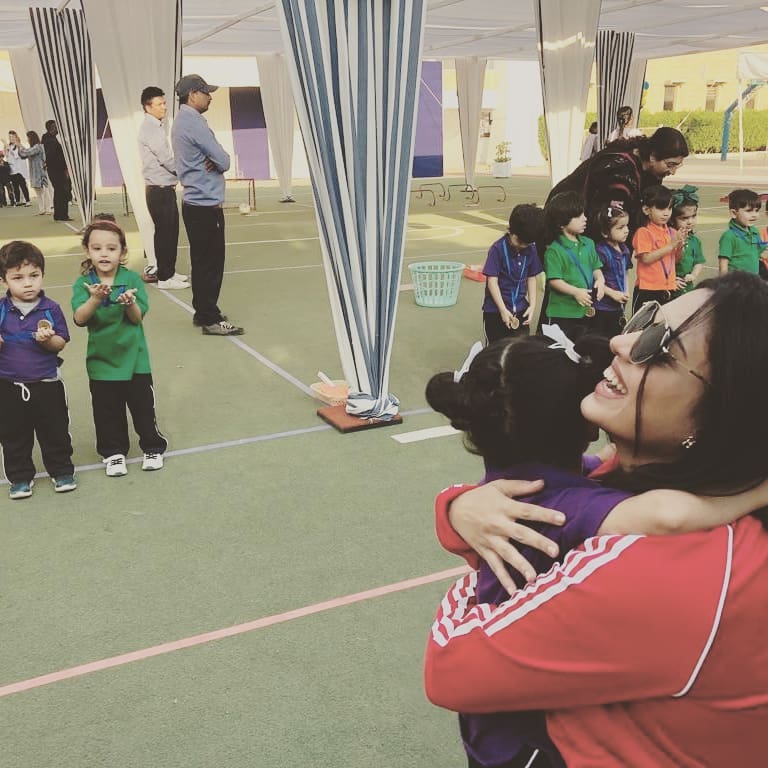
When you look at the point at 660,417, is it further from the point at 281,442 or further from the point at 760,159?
the point at 760,159

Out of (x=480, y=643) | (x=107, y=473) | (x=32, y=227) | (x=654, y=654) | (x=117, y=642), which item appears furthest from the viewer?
(x=32, y=227)

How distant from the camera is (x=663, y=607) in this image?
76cm

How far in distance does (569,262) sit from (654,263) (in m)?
0.93

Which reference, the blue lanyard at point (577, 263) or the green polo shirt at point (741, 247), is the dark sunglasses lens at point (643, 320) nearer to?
the blue lanyard at point (577, 263)

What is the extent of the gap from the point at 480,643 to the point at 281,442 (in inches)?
134

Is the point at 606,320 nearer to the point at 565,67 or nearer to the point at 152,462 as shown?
the point at 152,462

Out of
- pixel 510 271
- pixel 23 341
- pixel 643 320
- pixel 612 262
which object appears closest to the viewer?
pixel 643 320

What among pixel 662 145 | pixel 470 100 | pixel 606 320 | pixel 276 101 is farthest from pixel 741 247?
pixel 470 100

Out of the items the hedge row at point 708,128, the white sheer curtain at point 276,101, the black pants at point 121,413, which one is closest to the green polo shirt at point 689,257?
the black pants at point 121,413

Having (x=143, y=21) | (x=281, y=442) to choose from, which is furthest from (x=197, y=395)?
(x=143, y=21)

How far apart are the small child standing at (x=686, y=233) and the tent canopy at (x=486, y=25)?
7178mm

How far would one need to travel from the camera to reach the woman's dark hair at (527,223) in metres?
4.38

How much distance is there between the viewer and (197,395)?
198 inches

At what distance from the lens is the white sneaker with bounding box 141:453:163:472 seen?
3.86 meters
